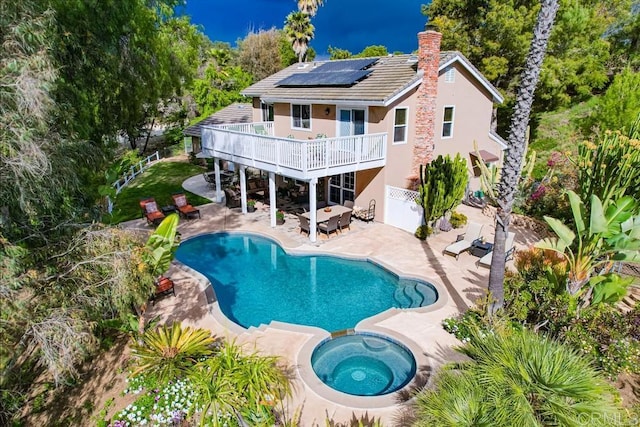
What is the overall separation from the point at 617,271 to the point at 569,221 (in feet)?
14.9

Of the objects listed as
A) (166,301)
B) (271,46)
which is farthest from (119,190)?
(271,46)

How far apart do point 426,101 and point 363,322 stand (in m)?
12.7

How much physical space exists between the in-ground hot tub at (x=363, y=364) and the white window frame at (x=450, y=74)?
15.7 meters

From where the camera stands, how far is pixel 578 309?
10664 mm

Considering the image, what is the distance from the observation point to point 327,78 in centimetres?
2261

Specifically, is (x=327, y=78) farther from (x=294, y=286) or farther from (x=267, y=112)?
(x=294, y=286)

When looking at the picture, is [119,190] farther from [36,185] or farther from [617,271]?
[617,271]

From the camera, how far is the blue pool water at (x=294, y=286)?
42.2ft

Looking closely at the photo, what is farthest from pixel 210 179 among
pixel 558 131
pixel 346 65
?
pixel 558 131

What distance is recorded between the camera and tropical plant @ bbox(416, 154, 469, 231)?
1733 centimetres

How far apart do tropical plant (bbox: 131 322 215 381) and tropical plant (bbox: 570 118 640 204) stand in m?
12.2

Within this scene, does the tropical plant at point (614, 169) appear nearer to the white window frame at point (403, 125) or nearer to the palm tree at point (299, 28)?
the white window frame at point (403, 125)

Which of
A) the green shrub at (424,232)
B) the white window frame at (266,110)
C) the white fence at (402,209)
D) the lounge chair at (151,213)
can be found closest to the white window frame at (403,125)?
the white fence at (402,209)

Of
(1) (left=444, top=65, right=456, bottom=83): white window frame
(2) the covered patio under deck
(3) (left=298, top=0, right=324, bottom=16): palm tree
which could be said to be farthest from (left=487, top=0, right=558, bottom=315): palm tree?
(3) (left=298, top=0, right=324, bottom=16): palm tree
